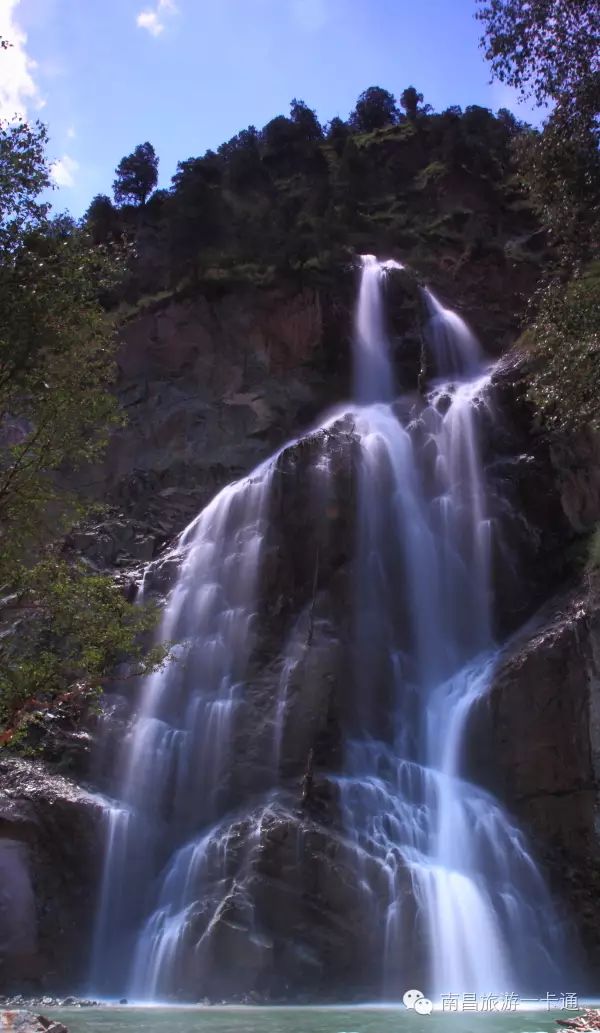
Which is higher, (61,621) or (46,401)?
(46,401)

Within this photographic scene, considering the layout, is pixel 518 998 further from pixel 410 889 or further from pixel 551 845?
pixel 551 845

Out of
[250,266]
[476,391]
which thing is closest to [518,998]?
[476,391]

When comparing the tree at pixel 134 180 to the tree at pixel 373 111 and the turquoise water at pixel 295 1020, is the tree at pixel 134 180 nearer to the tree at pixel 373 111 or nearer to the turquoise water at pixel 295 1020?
the tree at pixel 373 111

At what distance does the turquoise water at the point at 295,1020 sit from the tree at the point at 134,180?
143ft

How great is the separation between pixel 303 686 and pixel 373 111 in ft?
158

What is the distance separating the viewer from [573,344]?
1315 cm

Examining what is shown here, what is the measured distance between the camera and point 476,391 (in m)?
30.6

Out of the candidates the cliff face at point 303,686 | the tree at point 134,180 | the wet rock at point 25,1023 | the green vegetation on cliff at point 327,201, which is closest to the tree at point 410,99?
the green vegetation on cliff at point 327,201

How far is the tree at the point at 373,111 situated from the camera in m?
58.9

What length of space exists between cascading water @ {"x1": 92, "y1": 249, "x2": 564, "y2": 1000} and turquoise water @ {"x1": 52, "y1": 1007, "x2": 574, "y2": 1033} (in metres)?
1.83

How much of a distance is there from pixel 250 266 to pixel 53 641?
21.7m

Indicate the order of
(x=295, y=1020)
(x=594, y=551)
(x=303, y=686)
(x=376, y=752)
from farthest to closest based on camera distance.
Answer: (x=594, y=551)
(x=303, y=686)
(x=376, y=752)
(x=295, y=1020)

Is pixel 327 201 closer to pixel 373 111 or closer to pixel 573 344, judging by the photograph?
pixel 373 111

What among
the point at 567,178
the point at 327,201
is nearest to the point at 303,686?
the point at 567,178
